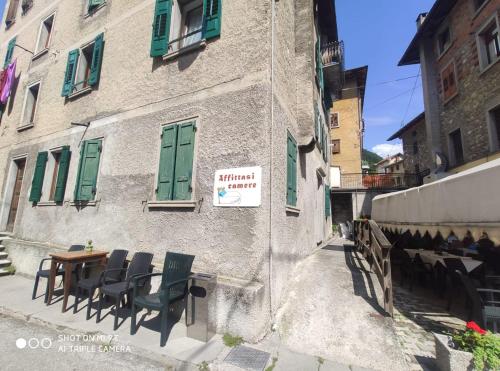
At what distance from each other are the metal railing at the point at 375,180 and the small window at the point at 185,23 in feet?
50.8

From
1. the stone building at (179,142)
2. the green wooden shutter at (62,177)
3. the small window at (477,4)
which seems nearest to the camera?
the stone building at (179,142)

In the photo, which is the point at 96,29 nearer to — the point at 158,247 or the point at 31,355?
the point at 158,247

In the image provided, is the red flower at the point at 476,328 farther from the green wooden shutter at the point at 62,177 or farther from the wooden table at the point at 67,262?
the green wooden shutter at the point at 62,177

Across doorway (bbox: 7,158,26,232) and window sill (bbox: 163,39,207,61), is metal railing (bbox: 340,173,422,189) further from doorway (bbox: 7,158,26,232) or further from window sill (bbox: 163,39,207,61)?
doorway (bbox: 7,158,26,232)

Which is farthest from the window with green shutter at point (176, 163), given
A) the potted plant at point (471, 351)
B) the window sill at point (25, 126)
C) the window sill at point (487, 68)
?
the window sill at point (487, 68)

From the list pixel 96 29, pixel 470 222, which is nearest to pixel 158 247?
pixel 470 222

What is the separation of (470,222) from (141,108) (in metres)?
6.44

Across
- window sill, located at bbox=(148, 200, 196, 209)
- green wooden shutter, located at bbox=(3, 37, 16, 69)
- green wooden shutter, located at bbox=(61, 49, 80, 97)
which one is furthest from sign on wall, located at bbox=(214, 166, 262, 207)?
green wooden shutter, located at bbox=(3, 37, 16, 69)

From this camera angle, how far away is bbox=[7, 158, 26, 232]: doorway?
852 centimetres

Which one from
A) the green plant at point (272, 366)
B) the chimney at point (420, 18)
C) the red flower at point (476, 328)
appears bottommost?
the green plant at point (272, 366)

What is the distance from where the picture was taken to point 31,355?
10.2 ft

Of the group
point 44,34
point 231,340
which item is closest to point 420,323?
point 231,340

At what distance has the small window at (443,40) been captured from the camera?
1295 centimetres

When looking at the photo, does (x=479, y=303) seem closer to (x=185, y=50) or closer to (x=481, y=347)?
(x=481, y=347)
